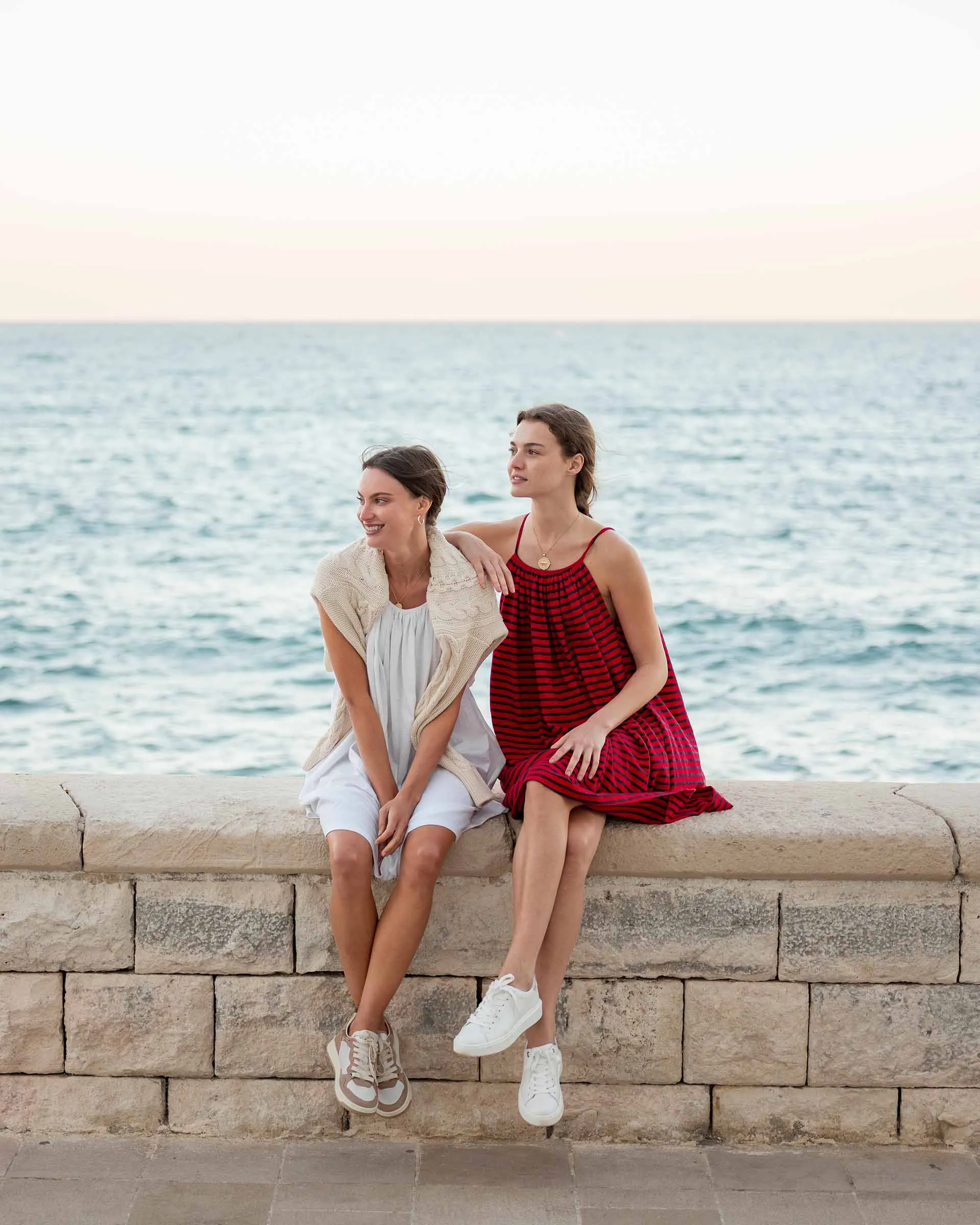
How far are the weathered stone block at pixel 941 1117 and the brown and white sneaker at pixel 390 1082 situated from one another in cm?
110

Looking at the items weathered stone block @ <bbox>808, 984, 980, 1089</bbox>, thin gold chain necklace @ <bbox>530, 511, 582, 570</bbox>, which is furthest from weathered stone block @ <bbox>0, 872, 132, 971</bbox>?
weathered stone block @ <bbox>808, 984, 980, 1089</bbox>

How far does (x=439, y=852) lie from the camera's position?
2676 millimetres

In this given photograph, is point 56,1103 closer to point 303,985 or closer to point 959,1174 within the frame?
point 303,985

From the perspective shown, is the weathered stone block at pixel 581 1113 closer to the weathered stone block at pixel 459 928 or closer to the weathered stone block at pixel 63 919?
the weathered stone block at pixel 459 928

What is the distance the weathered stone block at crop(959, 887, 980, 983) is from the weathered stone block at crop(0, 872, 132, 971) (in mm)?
1802

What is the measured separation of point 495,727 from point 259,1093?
3.19ft

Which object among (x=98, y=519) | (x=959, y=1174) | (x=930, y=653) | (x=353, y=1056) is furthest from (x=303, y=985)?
(x=98, y=519)

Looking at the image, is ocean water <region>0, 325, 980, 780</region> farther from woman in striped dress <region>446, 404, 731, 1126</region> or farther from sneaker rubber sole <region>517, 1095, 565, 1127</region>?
sneaker rubber sole <region>517, 1095, 565, 1127</region>

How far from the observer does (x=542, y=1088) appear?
8.71ft

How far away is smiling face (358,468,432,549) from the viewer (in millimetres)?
2908

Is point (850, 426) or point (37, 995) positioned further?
point (850, 426)

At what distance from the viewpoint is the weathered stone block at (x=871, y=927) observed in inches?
110

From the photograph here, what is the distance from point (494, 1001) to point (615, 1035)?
0.39 meters

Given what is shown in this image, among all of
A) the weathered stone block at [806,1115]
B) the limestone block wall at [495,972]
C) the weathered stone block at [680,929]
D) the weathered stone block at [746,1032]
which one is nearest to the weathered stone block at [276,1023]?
the limestone block wall at [495,972]
